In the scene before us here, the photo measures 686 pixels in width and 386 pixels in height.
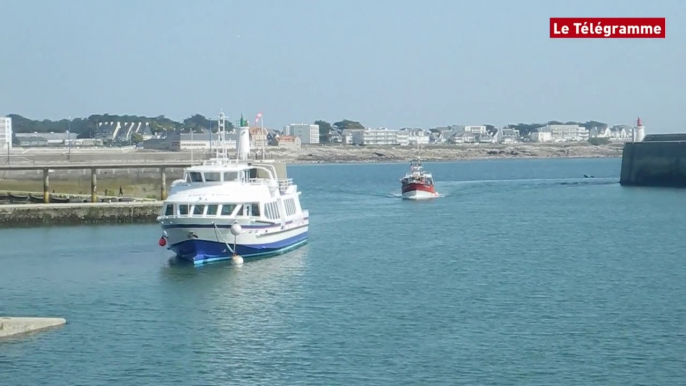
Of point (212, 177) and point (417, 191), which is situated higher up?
point (212, 177)

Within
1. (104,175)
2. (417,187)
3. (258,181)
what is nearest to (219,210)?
(258,181)

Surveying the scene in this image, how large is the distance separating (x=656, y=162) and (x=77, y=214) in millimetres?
57731

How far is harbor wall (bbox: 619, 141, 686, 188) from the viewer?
87.4 metres

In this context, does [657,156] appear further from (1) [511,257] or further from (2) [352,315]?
(2) [352,315]

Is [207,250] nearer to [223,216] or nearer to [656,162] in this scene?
[223,216]

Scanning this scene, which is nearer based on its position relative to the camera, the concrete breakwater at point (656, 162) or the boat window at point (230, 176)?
the boat window at point (230, 176)

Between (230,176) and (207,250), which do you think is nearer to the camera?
(207,250)

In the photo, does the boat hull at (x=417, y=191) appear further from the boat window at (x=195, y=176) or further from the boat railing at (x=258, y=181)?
the boat window at (x=195, y=176)

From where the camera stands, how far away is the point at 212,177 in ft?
121

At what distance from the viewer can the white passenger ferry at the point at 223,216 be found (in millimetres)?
34062

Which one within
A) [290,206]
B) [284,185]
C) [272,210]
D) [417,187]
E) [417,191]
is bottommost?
[417,191]

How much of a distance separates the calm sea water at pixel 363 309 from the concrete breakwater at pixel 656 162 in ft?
141

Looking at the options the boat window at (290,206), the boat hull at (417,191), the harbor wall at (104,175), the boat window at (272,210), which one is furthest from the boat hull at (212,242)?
the boat hull at (417,191)

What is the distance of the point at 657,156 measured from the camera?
90375 millimetres
